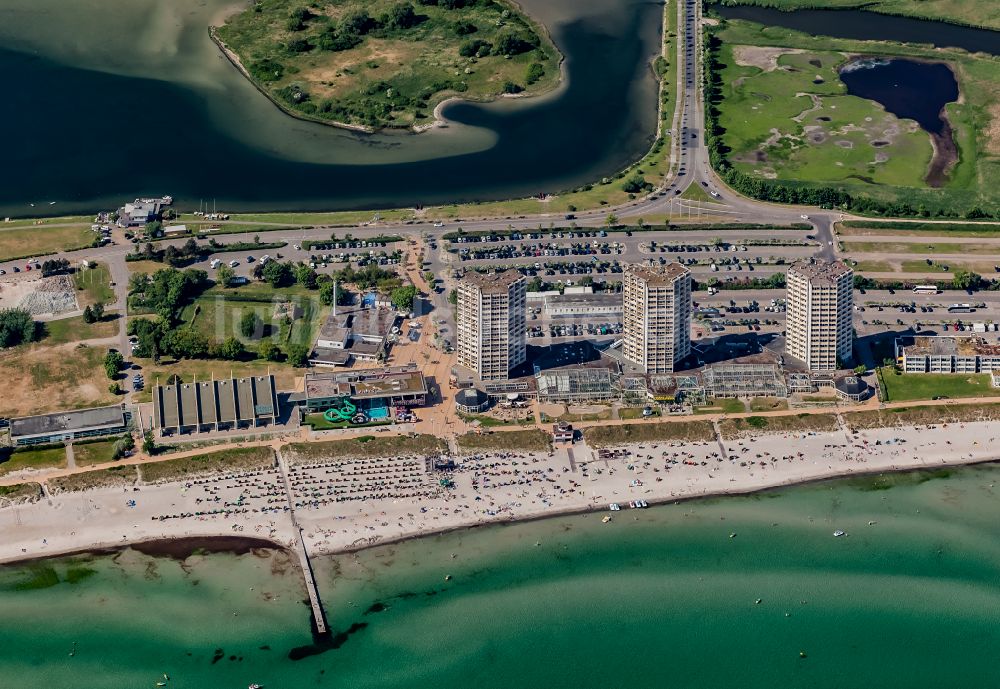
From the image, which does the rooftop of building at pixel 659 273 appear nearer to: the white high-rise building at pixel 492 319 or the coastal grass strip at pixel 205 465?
the white high-rise building at pixel 492 319

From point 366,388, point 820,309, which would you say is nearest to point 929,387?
point 820,309

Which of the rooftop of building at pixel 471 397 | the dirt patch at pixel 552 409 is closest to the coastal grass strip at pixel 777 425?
the dirt patch at pixel 552 409

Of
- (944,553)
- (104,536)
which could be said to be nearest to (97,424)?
(104,536)

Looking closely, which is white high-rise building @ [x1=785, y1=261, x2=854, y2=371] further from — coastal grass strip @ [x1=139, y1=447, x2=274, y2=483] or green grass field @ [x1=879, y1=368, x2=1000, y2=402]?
coastal grass strip @ [x1=139, y1=447, x2=274, y2=483]

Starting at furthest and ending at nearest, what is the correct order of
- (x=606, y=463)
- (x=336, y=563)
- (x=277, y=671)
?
(x=606, y=463) → (x=336, y=563) → (x=277, y=671)

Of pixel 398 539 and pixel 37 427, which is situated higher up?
pixel 37 427

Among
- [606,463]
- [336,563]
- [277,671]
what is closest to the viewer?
[277,671]

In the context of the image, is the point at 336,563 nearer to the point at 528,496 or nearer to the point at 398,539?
the point at 398,539
